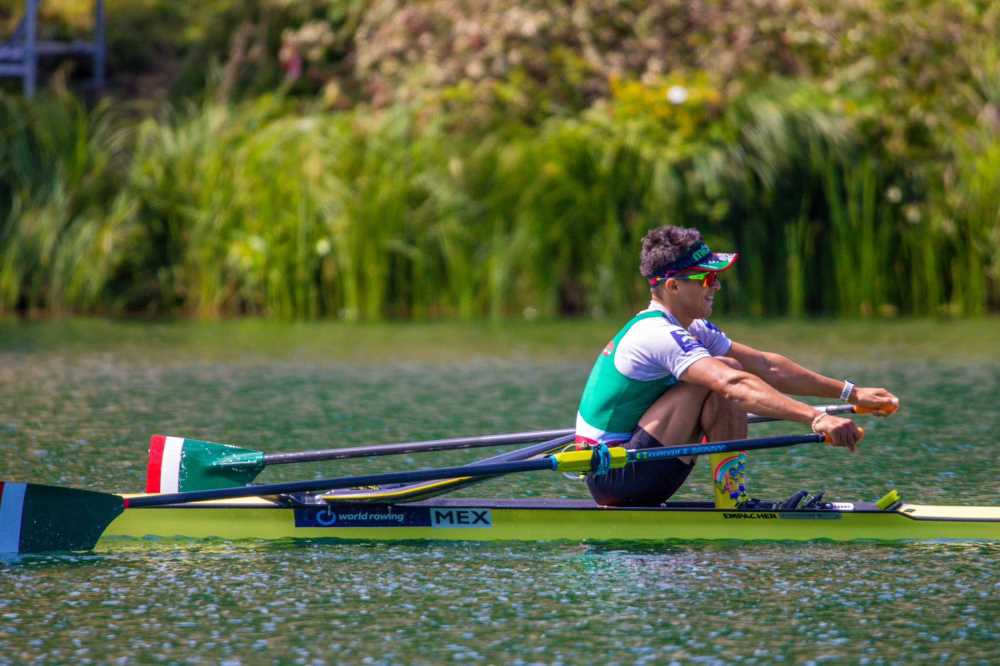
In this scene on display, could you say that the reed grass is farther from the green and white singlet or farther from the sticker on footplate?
the sticker on footplate

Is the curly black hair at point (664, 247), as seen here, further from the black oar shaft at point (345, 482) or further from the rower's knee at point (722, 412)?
the black oar shaft at point (345, 482)

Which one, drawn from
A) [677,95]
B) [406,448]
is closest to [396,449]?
[406,448]

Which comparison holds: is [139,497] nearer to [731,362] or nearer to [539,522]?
[539,522]

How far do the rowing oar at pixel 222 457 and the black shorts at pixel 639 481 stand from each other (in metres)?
0.59

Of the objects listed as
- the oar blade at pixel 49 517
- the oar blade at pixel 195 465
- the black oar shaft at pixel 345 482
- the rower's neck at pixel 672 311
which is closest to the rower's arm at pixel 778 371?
the rower's neck at pixel 672 311

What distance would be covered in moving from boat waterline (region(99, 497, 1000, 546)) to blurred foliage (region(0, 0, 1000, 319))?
1175 centimetres

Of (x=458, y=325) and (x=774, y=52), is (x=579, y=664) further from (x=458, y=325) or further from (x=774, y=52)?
(x=774, y=52)

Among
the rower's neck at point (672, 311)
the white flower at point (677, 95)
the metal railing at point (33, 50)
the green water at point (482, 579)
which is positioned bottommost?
the green water at point (482, 579)

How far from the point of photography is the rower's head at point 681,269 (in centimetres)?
709

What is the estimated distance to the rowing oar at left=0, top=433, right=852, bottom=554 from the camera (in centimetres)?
683

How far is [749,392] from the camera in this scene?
6.84 metres

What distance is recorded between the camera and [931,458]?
9.41m

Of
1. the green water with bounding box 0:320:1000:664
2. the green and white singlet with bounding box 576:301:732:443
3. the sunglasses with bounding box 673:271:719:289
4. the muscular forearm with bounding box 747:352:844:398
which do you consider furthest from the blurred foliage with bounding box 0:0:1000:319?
the sunglasses with bounding box 673:271:719:289

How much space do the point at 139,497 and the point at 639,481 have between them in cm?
198
